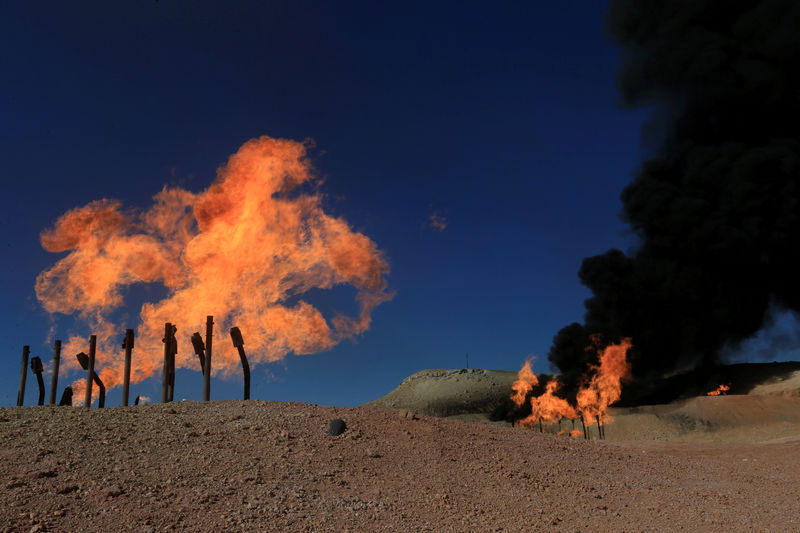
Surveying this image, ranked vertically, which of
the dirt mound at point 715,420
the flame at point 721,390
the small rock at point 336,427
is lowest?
the dirt mound at point 715,420

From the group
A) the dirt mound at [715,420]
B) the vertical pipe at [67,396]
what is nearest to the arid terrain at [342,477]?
the vertical pipe at [67,396]

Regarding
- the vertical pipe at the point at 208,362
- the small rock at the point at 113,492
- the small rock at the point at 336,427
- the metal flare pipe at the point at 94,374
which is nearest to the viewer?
the small rock at the point at 113,492

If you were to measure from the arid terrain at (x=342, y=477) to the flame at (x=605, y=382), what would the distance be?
2628cm

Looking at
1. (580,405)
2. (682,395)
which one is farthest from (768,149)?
(580,405)

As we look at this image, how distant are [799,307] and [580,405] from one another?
2031cm

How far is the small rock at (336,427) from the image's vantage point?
1486 cm

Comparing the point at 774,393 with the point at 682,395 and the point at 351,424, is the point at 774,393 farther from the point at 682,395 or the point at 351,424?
the point at 351,424

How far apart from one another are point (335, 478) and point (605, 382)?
40.4m

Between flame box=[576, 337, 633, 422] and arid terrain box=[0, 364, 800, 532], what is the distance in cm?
2628

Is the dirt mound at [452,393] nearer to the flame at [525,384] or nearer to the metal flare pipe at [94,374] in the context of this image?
the flame at [525,384]

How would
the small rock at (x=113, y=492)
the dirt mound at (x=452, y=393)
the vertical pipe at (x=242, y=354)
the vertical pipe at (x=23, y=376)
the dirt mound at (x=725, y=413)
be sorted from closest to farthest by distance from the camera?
the small rock at (x=113, y=492) → the vertical pipe at (x=242, y=354) → the vertical pipe at (x=23, y=376) → the dirt mound at (x=725, y=413) → the dirt mound at (x=452, y=393)

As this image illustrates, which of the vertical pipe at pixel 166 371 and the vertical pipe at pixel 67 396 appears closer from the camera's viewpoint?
the vertical pipe at pixel 166 371

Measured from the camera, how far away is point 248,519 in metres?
9.55

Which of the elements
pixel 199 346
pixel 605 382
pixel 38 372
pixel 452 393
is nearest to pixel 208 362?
pixel 199 346
